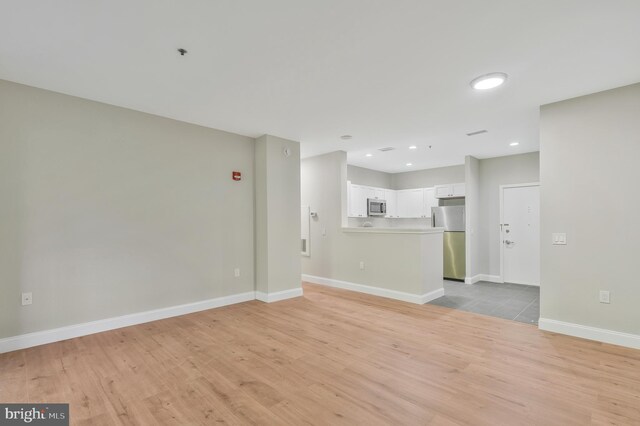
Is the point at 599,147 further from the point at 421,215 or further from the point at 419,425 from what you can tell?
the point at 421,215

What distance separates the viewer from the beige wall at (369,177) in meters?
7.28

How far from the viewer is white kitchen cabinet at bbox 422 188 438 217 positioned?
736 cm

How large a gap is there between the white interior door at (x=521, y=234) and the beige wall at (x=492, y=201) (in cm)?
14

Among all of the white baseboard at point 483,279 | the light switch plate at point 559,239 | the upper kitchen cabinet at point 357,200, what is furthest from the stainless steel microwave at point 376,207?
the light switch plate at point 559,239

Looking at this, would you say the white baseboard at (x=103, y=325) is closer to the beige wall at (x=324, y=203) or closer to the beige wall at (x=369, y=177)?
the beige wall at (x=324, y=203)

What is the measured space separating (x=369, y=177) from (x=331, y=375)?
5.88 m

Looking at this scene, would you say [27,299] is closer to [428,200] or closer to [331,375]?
[331,375]

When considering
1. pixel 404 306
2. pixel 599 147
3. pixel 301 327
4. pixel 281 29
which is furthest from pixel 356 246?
pixel 281 29

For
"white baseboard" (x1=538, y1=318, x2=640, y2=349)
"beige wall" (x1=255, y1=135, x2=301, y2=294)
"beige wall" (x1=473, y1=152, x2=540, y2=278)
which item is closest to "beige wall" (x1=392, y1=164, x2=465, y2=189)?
"beige wall" (x1=473, y1=152, x2=540, y2=278)

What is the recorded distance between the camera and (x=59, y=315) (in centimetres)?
320

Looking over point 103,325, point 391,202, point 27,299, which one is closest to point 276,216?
point 103,325

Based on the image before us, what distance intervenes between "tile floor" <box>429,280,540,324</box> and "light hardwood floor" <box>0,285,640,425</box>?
1.74ft

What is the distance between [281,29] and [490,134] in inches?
156

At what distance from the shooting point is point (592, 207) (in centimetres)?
321
